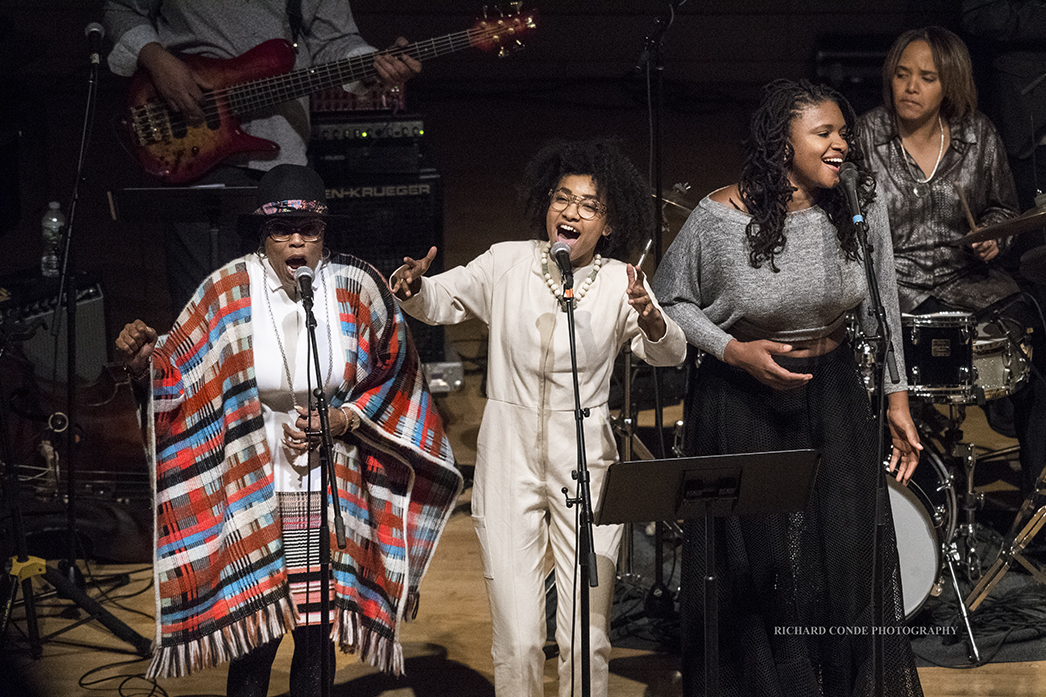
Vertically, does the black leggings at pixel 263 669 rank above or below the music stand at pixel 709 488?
below

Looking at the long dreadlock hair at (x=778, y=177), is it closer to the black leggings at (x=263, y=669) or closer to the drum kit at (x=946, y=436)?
A: the drum kit at (x=946, y=436)

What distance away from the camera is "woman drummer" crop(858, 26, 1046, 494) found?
473cm

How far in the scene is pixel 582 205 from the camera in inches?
133

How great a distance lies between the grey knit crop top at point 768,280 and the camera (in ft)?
11.2

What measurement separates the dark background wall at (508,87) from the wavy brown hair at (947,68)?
1488 mm

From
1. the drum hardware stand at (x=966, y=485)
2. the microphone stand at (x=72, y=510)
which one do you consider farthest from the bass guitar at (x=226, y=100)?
the drum hardware stand at (x=966, y=485)

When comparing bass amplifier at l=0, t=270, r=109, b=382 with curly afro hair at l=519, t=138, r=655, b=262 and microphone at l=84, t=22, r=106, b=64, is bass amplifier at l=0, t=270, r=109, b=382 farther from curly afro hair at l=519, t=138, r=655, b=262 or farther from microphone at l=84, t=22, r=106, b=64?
curly afro hair at l=519, t=138, r=655, b=262

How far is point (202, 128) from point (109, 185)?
2.03 meters

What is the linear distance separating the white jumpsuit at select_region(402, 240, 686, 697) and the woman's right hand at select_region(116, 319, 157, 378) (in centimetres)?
73

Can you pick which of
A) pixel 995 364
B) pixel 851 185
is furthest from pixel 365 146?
pixel 995 364

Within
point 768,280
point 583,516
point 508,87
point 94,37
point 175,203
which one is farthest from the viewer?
point 508,87

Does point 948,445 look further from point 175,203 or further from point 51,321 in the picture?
point 51,321

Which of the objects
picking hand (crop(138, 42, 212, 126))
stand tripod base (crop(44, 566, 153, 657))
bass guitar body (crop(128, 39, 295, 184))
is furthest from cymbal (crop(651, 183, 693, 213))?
stand tripod base (crop(44, 566, 153, 657))

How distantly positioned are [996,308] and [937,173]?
1.97ft
